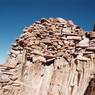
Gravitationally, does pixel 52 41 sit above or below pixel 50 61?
above

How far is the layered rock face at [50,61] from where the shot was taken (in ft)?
78.1

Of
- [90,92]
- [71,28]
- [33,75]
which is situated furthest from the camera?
[71,28]

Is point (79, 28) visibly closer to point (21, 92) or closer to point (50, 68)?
point (50, 68)

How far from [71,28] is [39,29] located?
11.4 feet

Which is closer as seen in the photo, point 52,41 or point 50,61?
point 50,61

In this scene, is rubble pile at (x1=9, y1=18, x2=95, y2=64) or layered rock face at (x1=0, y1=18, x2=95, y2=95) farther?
rubble pile at (x1=9, y1=18, x2=95, y2=64)

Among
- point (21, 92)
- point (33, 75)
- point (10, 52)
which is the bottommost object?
point (21, 92)

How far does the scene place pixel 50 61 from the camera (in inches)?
1060

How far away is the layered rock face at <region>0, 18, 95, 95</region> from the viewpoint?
2381 cm

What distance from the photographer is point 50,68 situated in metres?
26.7

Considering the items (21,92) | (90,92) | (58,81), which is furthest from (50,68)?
(90,92)

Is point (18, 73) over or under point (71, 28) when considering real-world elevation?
under

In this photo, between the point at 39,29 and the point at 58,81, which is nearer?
the point at 58,81

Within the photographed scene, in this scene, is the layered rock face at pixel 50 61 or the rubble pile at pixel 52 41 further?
the rubble pile at pixel 52 41
